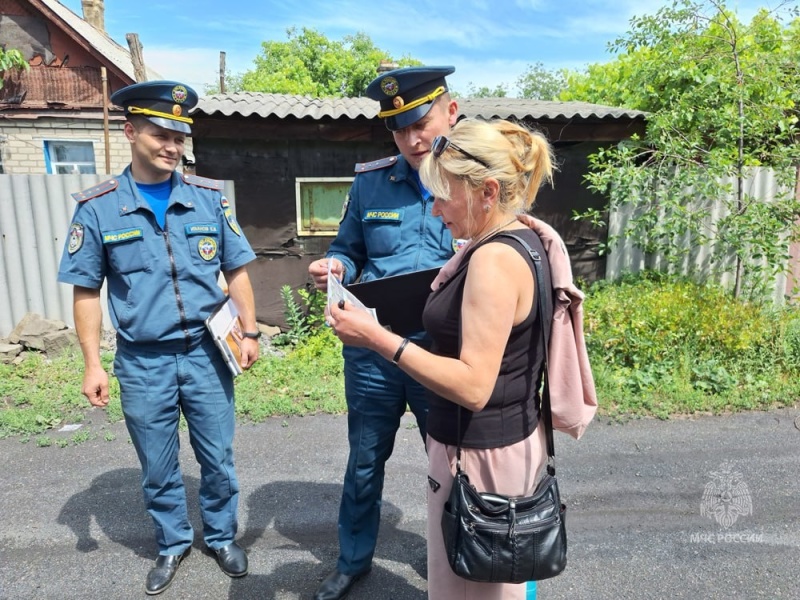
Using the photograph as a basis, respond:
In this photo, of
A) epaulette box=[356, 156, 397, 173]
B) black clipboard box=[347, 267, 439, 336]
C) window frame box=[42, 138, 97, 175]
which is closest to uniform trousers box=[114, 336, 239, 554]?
black clipboard box=[347, 267, 439, 336]

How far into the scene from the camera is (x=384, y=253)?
2.30 m

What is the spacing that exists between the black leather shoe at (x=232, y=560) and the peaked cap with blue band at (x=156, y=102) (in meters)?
1.99

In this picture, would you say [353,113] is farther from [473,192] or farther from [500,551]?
[500,551]

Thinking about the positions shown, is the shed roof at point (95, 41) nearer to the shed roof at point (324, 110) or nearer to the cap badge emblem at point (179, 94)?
the shed roof at point (324, 110)

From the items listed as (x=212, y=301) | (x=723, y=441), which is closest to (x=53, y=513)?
(x=212, y=301)

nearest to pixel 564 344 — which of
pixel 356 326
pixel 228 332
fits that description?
pixel 356 326

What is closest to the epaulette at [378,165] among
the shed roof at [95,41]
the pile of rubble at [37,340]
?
the pile of rubble at [37,340]

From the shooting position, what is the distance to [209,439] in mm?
2533

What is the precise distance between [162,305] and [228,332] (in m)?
0.31

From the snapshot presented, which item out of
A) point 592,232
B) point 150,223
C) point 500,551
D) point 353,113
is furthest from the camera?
point 592,232

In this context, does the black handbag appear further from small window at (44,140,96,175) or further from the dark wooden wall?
small window at (44,140,96,175)

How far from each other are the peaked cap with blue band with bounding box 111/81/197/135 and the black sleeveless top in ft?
5.23

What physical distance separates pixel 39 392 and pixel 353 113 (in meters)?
4.09

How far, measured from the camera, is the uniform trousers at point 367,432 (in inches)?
88.4
